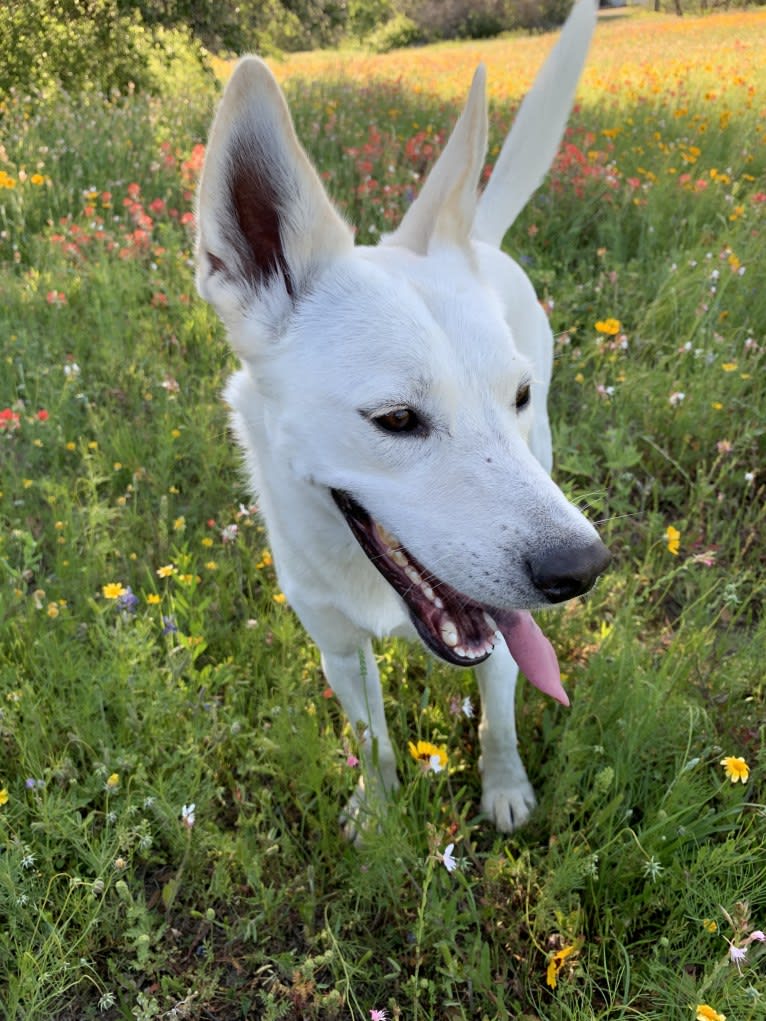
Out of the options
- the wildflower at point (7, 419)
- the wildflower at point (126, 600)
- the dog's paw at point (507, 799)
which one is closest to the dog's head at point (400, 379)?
the dog's paw at point (507, 799)

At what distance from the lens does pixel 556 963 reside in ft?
5.09

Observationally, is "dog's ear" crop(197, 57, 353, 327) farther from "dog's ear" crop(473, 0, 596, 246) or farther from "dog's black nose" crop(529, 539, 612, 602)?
"dog's ear" crop(473, 0, 596, 246)

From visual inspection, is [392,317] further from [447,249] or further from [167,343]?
[167,343]

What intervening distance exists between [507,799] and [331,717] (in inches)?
24.6

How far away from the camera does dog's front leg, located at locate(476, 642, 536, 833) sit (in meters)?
1.89

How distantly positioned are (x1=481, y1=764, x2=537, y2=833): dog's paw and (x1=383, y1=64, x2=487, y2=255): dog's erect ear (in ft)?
4.90

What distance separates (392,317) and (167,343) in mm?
2565

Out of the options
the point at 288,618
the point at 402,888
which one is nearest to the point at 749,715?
the point at 402,888

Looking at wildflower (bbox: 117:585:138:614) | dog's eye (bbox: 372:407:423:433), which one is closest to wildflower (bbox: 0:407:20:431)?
wildflower (bbox: 117:585:138:614)

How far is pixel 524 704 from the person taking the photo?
2.15 metres

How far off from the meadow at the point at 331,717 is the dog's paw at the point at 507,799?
5 cm

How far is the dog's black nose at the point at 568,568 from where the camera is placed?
125cm

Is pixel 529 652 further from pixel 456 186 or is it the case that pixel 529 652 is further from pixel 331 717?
pixel 456 186

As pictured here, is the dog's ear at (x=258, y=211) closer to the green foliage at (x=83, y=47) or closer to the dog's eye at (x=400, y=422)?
the dog's eye at (x=400, y=422)
